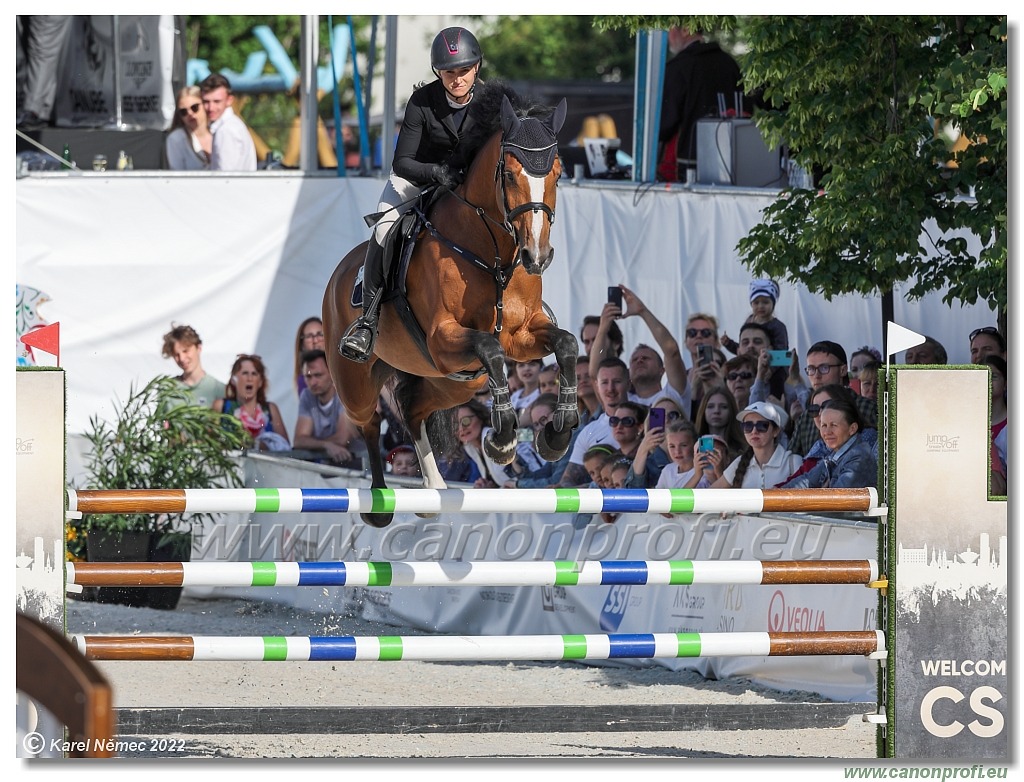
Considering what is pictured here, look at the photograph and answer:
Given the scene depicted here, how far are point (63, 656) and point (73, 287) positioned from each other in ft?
31.5

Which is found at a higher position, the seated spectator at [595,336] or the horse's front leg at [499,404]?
the seated spectator at [595,336]

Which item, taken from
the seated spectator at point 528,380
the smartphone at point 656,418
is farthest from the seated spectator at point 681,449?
the seated spectator at point 528,380

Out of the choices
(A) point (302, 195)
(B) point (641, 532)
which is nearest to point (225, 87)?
(A) point (302, 195)

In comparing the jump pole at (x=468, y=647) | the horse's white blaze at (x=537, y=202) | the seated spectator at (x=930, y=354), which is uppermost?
the horse's white blaze at (x=537, y=202)

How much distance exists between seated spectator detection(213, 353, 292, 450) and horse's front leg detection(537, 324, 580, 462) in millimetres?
5649

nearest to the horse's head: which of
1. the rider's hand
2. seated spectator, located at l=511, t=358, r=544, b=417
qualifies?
the rider's hand

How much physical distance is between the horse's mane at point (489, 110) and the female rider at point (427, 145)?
35 millimetres

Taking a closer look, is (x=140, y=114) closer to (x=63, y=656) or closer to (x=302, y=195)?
(x=302, y=195)

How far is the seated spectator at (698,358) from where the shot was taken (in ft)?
27.3

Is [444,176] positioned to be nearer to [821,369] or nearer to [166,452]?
[821,369]

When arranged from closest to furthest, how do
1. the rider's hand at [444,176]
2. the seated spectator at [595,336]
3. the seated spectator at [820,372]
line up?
the rider's hand at [444,176] → the seated spectator at [820,372] → the seated spectator at [595,336]

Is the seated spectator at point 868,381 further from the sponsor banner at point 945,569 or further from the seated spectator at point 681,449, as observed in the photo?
the sponsor banner at point 945,569

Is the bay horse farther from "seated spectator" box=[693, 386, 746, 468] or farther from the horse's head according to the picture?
"seated spectator" box=[693, 386, 746, 468]

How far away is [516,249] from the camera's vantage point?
5648 mm
